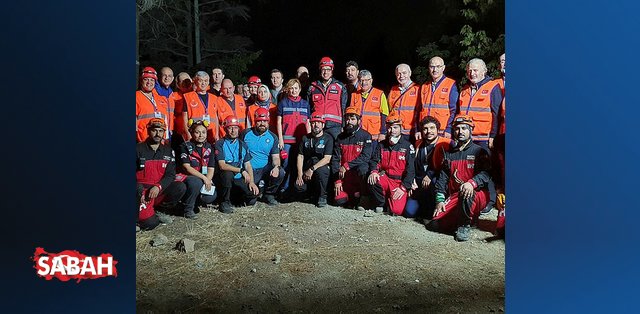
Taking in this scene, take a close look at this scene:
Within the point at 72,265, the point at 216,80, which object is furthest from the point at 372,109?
the point at 72,265

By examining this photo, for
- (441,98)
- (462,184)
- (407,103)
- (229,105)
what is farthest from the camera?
(229,105)

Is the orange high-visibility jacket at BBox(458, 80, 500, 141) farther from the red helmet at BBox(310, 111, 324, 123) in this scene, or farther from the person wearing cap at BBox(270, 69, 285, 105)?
the person wearing cap at BBox(270, 69, 285, 105)

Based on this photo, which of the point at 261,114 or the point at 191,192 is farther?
the point at 261,114

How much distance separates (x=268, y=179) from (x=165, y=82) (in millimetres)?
961

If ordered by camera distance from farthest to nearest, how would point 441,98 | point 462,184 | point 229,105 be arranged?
point 229,105 < point 441,98 < point 462,184

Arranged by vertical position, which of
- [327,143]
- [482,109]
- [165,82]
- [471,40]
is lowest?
[327,143]

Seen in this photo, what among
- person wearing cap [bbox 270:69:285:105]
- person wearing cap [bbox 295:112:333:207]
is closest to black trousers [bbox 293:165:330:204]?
person wearing cap [bbox 295:112:333:207]

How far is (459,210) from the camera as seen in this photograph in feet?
12.2

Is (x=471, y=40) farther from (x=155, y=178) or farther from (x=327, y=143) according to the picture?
(x=155, y=178)

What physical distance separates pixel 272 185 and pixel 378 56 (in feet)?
3.76

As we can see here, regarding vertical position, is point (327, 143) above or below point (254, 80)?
below

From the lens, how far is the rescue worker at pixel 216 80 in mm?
3920

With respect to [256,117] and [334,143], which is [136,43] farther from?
[334,143]

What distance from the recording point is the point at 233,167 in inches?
155
